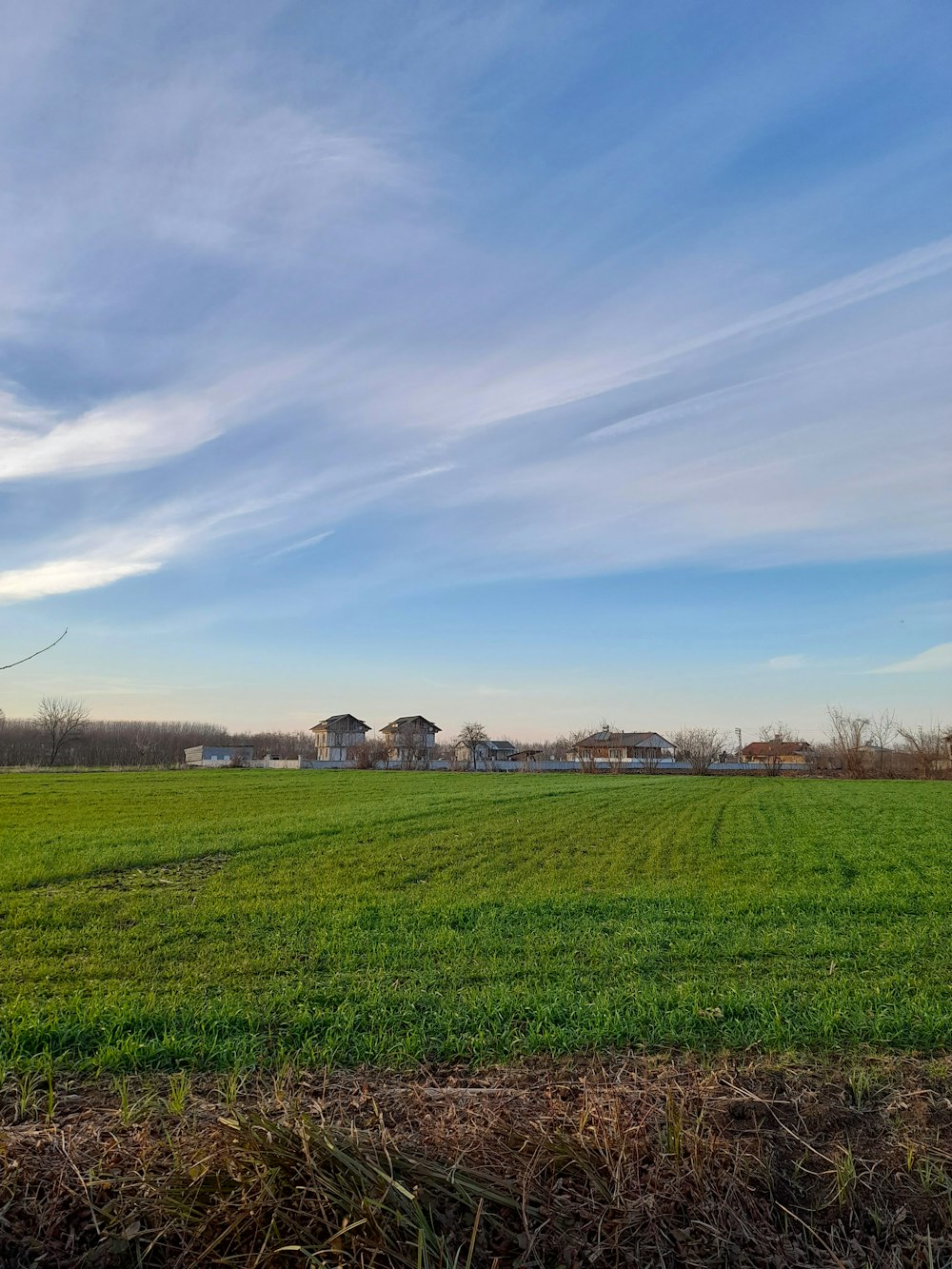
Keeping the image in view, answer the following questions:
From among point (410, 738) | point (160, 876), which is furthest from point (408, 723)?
point (160, 876)

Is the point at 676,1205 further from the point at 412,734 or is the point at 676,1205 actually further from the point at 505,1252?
the point at 412,734

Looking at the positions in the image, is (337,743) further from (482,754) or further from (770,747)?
(770,747)

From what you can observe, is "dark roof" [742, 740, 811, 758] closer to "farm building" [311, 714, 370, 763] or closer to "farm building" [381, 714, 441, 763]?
"farm building" [381, 714, 441, 763]

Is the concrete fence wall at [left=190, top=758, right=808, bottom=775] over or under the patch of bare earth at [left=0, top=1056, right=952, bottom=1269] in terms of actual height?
under

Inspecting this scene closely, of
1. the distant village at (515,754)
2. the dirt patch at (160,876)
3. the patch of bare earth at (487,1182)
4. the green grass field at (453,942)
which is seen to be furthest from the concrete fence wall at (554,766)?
A: the patch of bare earth at (487,1182)

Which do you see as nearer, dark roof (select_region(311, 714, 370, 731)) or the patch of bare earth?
the patch of bare earth

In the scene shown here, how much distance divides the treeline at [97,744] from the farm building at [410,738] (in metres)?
19.5

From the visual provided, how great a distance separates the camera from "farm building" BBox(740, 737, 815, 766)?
7404 cm

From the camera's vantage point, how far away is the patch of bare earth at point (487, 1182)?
2.69m

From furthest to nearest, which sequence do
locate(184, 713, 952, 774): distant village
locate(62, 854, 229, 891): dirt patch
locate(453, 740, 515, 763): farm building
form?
locate(453, 740, 515, 763): farm building
locate(184, 713, 952, 774): distant village
locate(62, 854, 229, 891): dirt patch

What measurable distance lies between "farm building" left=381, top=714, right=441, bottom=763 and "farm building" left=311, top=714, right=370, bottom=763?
16.7 ft

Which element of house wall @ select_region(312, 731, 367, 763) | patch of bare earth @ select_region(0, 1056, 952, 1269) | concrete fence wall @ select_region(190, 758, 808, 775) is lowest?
concrete fence wall @ select_region(190, 758, 808, 775)

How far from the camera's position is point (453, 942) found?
7566 mm

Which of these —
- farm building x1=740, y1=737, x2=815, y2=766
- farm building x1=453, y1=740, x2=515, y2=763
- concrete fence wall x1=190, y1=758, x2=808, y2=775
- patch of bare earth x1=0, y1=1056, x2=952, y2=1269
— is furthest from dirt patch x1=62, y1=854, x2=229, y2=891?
farm building x1=453, y1=740, x2=515, y2=763
